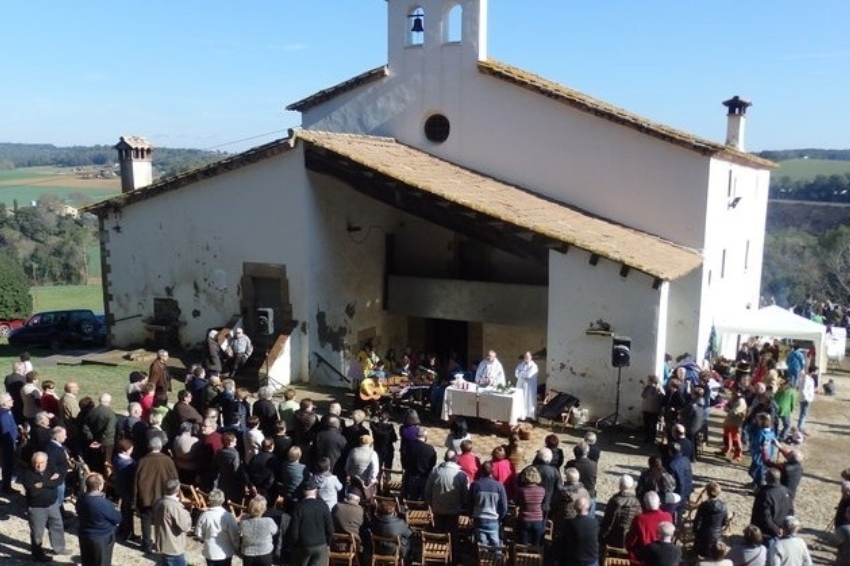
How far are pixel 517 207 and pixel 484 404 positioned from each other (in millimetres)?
4681

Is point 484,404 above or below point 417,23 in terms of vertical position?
below

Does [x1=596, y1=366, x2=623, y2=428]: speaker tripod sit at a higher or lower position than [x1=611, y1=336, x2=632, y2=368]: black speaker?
lower

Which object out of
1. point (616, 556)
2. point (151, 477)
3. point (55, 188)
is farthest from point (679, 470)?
point (55, 188)

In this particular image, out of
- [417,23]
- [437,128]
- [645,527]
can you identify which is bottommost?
[645,527]

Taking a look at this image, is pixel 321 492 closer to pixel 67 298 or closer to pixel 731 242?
pixel 731 242

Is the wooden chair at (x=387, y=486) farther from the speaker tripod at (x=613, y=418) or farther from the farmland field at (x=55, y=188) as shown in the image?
the farmland field at (x=55, y=188)

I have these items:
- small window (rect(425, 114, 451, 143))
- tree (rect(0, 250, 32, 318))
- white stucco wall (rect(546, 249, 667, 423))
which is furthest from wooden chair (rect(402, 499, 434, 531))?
tree (rect(0, 250, 32, 318))

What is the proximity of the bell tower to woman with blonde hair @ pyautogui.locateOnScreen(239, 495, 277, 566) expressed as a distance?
14.6m

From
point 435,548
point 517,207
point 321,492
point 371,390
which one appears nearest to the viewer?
point 435,548

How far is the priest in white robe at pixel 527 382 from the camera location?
1405cm

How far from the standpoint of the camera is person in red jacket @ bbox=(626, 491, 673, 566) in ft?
24.2

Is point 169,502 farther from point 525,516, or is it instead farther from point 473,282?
point 473,282

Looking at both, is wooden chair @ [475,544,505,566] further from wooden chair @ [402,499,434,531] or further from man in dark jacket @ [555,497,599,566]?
man in dark jacket @ [555,497,599,566]

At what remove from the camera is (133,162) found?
19453mm
